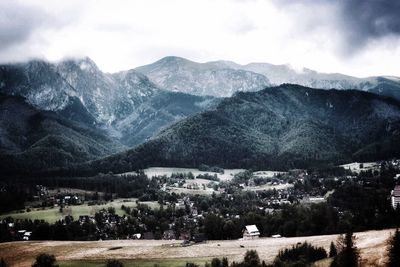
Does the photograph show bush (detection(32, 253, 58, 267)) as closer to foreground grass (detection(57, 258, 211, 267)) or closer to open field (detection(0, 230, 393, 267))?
foreground grass (detection(57, 258, 211, 267))

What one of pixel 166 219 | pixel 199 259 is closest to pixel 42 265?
pixel 199 259

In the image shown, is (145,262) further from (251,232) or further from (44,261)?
(251,232)

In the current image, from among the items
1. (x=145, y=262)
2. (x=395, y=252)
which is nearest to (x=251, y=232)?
(x=145, y=262)

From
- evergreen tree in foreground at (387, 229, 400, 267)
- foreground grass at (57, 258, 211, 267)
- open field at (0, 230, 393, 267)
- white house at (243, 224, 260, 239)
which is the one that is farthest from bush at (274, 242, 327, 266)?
white house at (243, 224, 260, 239)

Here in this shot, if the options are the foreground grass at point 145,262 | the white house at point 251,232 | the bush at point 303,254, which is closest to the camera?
the bush at point 303,254

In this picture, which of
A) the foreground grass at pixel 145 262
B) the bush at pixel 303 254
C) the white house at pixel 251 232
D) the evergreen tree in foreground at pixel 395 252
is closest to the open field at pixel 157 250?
the foreground grass at pixel 145 262

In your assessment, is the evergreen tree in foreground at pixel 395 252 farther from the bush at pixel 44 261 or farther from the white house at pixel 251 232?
the white house at pixel 251 232

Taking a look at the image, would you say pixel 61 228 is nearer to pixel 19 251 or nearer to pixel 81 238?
pixel 81 238

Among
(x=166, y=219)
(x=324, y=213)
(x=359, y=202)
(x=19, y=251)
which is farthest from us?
(x=166, y=219)
